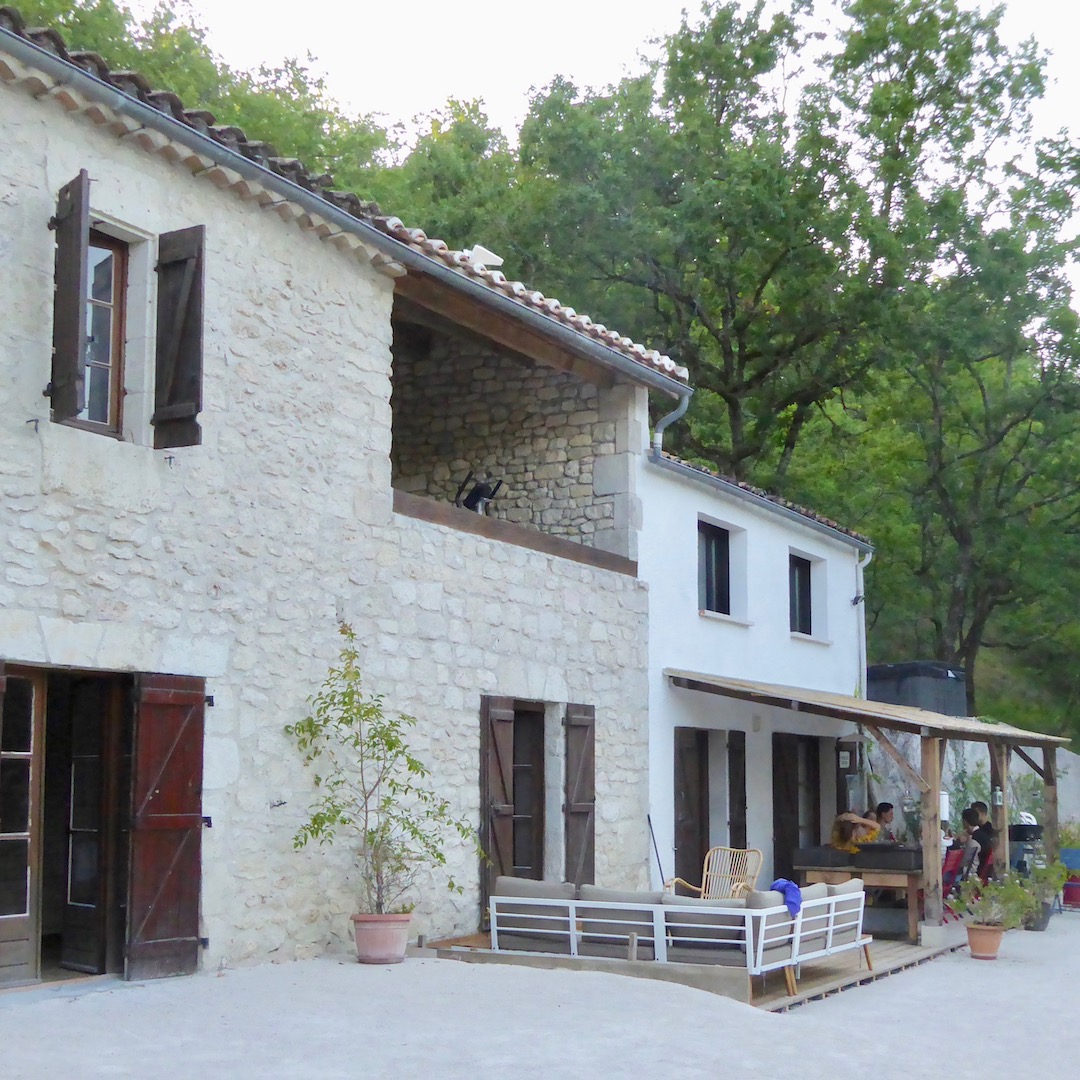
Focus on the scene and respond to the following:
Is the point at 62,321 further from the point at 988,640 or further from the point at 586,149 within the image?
the point at 988,640

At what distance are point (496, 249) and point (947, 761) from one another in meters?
10.2

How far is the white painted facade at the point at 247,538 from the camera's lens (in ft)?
24.3

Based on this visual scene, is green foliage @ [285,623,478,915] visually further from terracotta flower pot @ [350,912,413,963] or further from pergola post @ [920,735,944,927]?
pergola post @ [920,735,944,927]

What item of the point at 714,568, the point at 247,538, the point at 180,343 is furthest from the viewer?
the point at 714,568

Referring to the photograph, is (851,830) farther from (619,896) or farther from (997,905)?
(619,896)

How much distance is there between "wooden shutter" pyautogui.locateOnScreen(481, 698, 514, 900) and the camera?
419 inches

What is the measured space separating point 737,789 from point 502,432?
4.55 metres

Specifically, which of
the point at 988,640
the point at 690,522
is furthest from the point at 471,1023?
the point at 988,640

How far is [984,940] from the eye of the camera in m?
12.0

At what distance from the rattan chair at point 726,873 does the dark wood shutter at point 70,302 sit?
6841 mm

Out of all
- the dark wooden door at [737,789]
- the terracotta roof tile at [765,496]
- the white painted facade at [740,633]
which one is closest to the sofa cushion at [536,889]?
the white painted facade at [740,633]

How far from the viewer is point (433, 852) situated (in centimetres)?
937

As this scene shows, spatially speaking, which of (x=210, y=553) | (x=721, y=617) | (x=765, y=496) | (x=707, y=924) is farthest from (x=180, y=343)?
(x=765, y=496)

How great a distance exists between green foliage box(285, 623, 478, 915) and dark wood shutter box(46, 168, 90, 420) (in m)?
2.62
